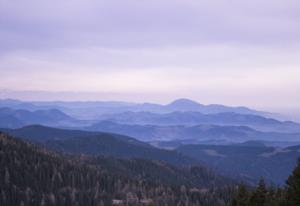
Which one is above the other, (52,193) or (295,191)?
(295,191)

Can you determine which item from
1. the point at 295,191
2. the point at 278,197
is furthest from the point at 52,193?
the point at 295,191

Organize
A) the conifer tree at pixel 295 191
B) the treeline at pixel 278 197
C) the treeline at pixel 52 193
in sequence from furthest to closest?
the treeline at pixel 52 193
the treeline at pixel 278 197
the conifer tree at pixel 295 191

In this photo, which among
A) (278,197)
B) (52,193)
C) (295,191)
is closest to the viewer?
(295,191)

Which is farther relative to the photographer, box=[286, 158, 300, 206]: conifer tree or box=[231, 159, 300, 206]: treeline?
box=[231, 159, 300, 206]: treeline

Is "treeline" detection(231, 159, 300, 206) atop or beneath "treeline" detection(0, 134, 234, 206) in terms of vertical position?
atop

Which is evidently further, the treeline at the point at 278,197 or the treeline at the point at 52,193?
the treeline at the point at 52,193

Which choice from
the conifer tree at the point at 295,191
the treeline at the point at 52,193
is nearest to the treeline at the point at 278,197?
the conifer tree at the point at 295,191

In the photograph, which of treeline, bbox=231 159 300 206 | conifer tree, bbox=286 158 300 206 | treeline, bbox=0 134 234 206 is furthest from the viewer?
treeline, bbox=0 134 234 206

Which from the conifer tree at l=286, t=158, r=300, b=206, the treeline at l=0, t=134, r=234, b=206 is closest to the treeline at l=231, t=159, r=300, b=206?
the conifer tree at l=286, t=158, r=300, b=206

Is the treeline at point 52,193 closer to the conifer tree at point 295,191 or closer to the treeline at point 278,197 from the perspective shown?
the treeline at point 278,197

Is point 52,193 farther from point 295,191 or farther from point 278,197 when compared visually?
point 295,191

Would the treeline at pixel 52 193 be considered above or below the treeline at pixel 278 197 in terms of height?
below

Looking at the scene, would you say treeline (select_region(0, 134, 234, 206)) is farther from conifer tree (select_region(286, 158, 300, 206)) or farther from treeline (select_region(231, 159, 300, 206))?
conifer tree (select_region(286, 158, 300, 206))

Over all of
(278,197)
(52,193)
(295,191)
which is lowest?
(52,193)
